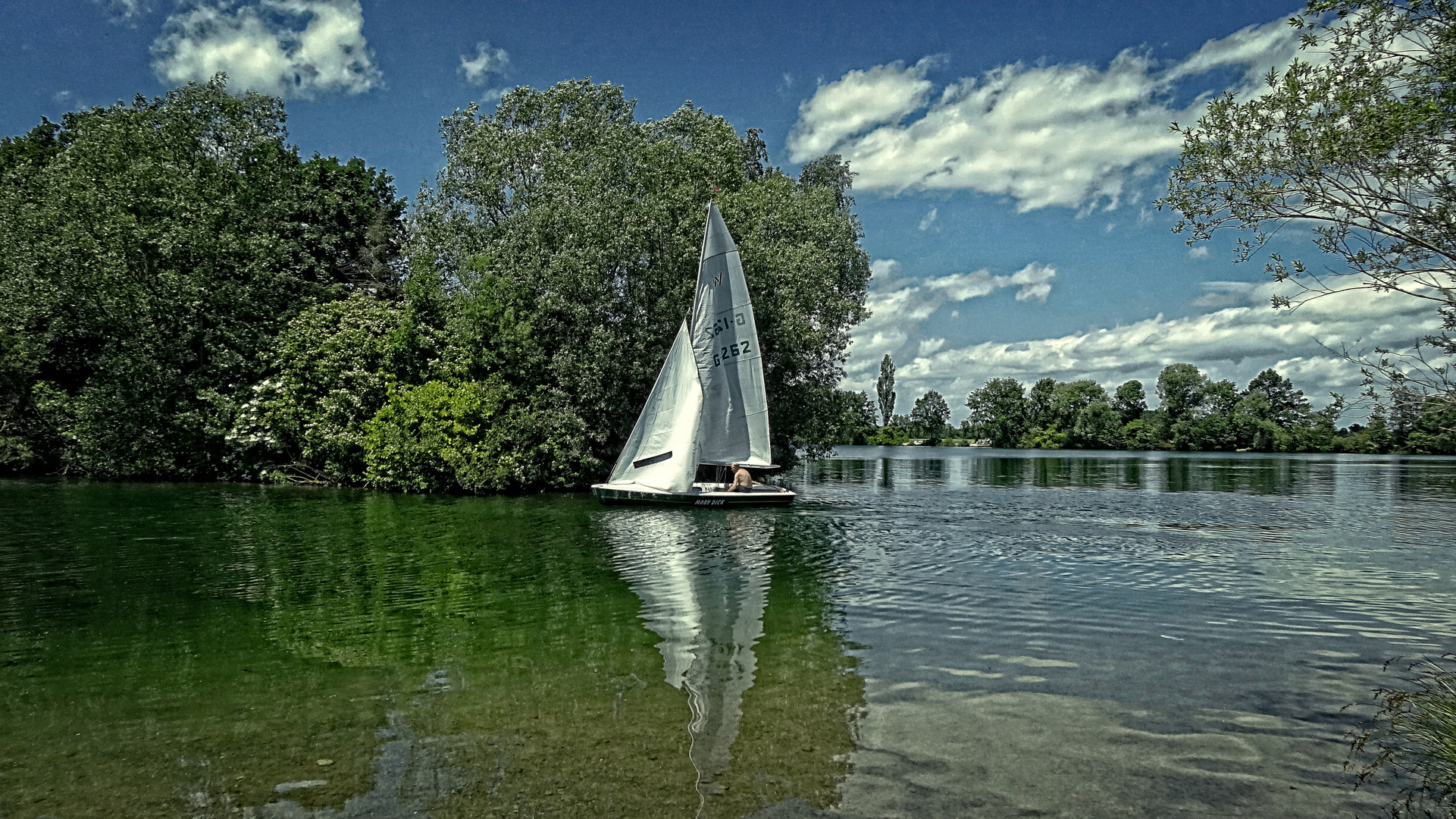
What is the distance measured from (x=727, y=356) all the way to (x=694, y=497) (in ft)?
20.3

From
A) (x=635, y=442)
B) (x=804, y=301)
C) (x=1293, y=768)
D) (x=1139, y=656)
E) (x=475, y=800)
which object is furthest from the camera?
(x=804, y=301)

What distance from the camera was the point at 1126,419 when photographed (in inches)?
5837

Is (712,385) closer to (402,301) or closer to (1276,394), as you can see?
(402,301)

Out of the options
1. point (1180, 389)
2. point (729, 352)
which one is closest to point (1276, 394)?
point (1180, 389)

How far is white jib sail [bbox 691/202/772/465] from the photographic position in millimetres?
34125

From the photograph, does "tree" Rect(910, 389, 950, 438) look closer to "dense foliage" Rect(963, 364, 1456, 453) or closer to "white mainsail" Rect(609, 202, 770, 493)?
"dense foliage" Rect(963, 364, 1456, 453)

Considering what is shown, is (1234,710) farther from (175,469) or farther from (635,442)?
(175,469)

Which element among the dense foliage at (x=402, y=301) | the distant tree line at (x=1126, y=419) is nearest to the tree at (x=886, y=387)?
the distant tree line at (x=1126, y=419)

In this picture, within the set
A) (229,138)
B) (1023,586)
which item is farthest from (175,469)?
(1023,586)

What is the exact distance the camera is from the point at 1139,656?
11391 mm

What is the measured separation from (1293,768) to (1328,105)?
25.7 ft

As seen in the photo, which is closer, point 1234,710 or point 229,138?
point 1234,710

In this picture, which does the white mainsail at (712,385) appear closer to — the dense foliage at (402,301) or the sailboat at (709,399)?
the sailboat at (709,399)

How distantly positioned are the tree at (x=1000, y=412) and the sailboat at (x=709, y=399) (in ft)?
449
